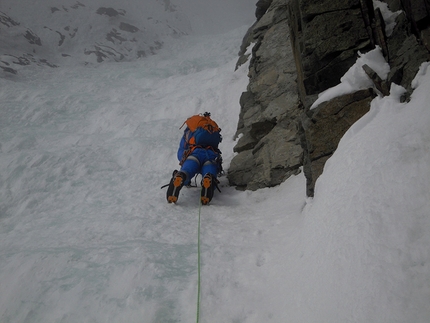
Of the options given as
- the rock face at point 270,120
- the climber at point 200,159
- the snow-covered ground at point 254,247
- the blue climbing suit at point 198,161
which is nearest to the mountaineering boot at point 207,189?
the climber at point 200,159

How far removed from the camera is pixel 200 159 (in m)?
4.91

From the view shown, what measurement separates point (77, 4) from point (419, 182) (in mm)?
40825

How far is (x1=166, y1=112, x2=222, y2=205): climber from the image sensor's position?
169 inches

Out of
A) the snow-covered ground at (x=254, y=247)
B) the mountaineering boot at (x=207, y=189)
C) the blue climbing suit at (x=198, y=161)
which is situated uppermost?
the blue climbing suit at (x=198, y=161)

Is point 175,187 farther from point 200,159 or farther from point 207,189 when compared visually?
point 200,159

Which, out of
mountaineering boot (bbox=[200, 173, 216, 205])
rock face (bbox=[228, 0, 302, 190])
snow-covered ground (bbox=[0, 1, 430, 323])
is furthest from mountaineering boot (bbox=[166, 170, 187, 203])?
rock face (bbox=[228, 0, 302, 190])

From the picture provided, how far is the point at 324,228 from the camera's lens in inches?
81.9

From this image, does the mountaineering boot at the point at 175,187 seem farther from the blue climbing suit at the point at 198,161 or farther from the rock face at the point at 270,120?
the rock face at the point at 270,120

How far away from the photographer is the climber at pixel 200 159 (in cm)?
429

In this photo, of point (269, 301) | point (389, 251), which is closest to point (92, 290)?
point (269, 301)

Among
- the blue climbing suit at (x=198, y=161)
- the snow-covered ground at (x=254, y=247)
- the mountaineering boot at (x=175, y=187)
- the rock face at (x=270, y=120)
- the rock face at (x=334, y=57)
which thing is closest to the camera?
the snow-covered ground at (x=254, y=247)

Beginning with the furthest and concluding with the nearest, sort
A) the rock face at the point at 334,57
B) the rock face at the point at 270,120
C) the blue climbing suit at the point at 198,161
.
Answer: the rock face at the point at 270,120 < the blue climbing suit at the point at 198,161 < the rock face at the point at 334,57

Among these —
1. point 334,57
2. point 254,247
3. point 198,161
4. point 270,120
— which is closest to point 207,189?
point 198,161

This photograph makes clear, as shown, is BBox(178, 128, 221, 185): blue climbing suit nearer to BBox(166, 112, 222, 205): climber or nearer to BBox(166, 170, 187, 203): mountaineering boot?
BBox(166, 112, 222, 205): climber
